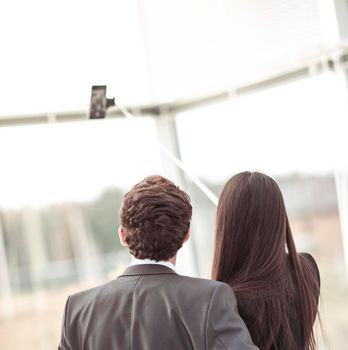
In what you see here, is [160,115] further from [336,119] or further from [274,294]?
[274,294]

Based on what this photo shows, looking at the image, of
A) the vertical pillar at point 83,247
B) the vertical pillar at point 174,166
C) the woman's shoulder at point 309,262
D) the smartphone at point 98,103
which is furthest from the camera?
the vertical pillar at point 174,166

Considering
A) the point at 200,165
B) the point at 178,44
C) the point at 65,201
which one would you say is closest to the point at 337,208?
the point at 200,165

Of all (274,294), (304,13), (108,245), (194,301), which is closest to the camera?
(194,301)

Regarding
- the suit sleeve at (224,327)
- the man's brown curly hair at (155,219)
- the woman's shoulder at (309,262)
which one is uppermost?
the man's brown curly hair at (155,219)

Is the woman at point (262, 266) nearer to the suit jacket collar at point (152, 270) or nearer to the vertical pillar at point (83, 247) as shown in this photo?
the suit jacket collar at point (152, 270)

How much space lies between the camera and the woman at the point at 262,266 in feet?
5.24

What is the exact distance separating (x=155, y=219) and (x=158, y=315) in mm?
233

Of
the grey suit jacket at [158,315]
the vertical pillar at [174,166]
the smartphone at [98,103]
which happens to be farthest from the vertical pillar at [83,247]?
the grey suit jacket at [158,315]

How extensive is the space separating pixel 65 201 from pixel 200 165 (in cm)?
74

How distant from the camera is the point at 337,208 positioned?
270 centimetres

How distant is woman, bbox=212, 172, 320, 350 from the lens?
5.24ft

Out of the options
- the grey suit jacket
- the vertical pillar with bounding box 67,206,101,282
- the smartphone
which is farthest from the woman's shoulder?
the vertical pillar with bounding box 67,206,101,282

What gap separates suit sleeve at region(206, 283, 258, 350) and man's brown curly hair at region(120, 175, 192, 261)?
164mm

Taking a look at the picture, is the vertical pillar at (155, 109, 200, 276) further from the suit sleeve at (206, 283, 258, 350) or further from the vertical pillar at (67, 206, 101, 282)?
the suit sleeve at (206, 283, 258, 350)
